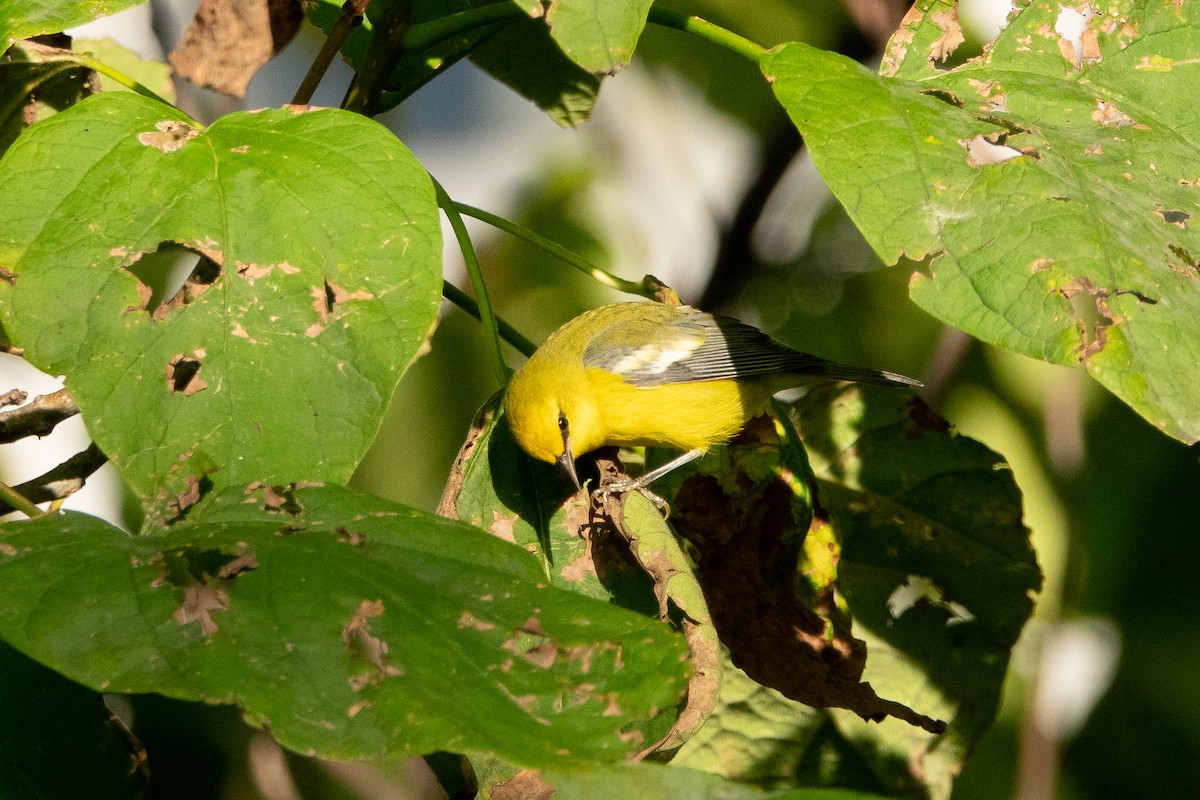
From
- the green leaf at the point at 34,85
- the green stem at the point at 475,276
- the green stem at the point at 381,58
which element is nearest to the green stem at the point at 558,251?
the green stem at the point at 475,276

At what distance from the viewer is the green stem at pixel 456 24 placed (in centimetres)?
183

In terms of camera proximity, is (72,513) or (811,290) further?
(811,290)

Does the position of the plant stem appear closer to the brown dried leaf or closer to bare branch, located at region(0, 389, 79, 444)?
the brown dried leaf

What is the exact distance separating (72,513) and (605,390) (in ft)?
6.27

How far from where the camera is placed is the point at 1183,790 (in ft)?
10.6

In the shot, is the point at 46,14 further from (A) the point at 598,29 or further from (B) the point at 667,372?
(B) the point at 667,372

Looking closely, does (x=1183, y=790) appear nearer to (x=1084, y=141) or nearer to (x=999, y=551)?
(x=999, y=551)

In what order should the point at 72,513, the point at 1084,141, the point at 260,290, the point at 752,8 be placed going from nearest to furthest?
1. the point at 72,513
2. the point at 260,290
3. the point at 1084,141
4. the point at 752,8

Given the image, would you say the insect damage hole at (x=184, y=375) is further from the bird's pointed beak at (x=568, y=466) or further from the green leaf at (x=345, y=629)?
the bird's pointed beak at (x=568, y=466)

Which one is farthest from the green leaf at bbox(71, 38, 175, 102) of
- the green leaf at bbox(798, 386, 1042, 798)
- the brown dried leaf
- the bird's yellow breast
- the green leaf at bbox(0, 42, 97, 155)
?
the green leaf at bbox(798, 386, 1042, 798)

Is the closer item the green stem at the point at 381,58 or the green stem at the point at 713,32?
the green stem at the point at 713,32

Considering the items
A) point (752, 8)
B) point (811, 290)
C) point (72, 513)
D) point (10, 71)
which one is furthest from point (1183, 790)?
point (10, 71)

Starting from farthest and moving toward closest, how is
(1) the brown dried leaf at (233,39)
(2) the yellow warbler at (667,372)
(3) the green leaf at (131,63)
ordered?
(2) the yellow warbler at (667,372), (3) the green leaf at (131,63), (1) the brown dried leaf at (233,39)

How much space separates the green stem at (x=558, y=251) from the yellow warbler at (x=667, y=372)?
647mm
